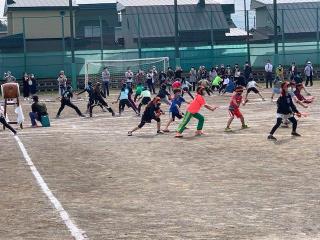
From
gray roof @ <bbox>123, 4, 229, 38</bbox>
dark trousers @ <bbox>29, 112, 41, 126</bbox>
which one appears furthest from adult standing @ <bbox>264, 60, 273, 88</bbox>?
dark trousers @ <bbox>29, 112, 41, 126</bbox>

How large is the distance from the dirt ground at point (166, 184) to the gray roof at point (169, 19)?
41.6 meters

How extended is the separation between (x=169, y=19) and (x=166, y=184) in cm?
5600

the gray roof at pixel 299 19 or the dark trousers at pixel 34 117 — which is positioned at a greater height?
the gray roof at pixel 299 19

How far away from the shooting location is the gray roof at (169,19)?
70.3 metres

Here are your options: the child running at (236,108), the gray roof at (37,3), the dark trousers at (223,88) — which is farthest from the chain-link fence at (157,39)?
the child running at (236,108)

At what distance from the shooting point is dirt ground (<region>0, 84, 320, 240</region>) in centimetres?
1248

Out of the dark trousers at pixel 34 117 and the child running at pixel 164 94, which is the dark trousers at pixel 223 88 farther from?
the dark trousers at pixel 34 117

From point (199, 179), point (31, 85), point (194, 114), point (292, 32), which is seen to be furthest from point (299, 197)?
point (292, 32)

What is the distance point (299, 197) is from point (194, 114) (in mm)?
11802

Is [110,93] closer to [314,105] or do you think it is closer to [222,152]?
[314,105]

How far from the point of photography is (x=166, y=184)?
17.0 meters

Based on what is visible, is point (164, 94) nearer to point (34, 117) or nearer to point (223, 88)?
point (34, 117)

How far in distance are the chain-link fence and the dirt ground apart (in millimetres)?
30828

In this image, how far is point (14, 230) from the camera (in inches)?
489
